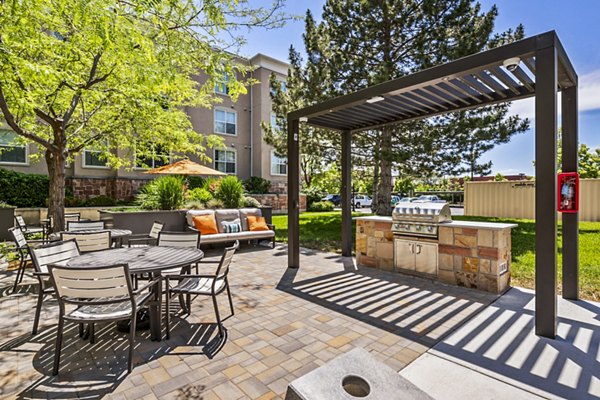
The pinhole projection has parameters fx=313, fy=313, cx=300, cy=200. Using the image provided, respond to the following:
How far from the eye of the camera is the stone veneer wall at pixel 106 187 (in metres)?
14.4

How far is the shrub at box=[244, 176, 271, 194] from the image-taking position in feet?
61.1

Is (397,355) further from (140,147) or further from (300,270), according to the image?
(140,147)

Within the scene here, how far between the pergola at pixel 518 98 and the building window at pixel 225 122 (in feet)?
43.4

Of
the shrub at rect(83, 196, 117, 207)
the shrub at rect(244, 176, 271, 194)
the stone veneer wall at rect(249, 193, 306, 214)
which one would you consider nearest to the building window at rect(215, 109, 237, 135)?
the shrub at rect(244, 176, 271, 194)

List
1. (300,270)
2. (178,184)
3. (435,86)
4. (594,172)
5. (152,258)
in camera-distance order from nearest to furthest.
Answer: (152,258)
(435,86)
(300,270)
(178,184)
(594,172)

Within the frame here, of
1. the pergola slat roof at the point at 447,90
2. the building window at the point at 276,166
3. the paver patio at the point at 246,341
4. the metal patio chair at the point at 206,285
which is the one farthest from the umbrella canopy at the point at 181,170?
the building window at the point at 276,166

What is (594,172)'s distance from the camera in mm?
23297

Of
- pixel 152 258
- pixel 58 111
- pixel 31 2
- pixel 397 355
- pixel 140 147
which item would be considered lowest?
pixel 397 355

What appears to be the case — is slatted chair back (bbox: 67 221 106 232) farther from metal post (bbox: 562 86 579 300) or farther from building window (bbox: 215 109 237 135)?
building window (bbox: 215 109 237 135)

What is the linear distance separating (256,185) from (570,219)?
52.1ft

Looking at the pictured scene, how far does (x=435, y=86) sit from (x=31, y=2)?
5.76m

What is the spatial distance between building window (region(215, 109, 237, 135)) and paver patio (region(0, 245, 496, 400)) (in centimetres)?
1466

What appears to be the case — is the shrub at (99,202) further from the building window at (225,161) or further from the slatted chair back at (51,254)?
the slatted chair back at (51,254)

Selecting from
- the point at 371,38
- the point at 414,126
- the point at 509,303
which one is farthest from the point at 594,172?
the point at 509,303
